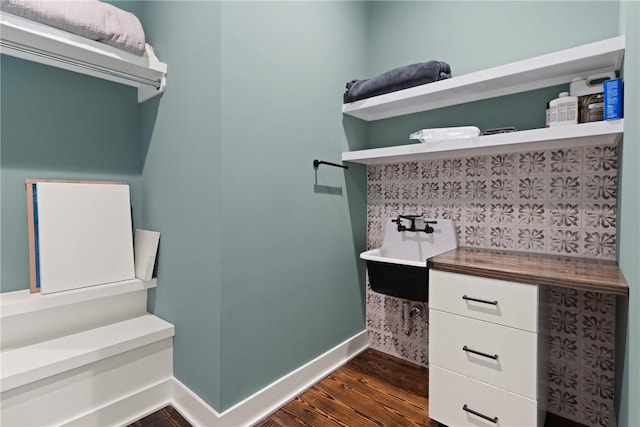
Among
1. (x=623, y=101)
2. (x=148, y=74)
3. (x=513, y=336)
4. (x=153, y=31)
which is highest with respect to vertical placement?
(x=153, y=31)

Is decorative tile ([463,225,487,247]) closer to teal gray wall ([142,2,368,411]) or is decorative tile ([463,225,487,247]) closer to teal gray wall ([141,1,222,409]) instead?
teal gray wall ([142,2,368,411])

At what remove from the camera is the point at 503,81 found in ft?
4.75

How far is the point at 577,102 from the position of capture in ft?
4.22

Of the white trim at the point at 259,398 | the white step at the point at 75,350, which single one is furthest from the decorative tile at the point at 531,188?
the white step at the point at 75,350

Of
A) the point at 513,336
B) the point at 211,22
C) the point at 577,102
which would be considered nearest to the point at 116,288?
the point at 211,22

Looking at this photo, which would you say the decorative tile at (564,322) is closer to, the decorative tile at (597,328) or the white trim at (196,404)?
the decorative tile at (597,328)

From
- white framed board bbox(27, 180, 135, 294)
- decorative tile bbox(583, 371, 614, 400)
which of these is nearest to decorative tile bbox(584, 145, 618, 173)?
decorative tile bbox(583, 371, 614, 400)

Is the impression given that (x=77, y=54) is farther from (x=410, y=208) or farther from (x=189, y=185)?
(x=410, y=208)

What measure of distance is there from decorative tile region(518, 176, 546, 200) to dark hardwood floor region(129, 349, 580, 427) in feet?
3.52

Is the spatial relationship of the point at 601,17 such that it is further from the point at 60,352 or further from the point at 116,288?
Answer: the point at 60,352

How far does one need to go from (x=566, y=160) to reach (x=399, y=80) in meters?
0.90

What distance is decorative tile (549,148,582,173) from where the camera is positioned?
1.42m

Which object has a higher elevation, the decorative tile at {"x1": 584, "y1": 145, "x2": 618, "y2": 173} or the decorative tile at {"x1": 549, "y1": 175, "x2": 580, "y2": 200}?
the decorative tile at {"x1": 584, "y1": 145, "x2": 618, "y2": 173}

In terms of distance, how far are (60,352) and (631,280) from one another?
2165 mm
